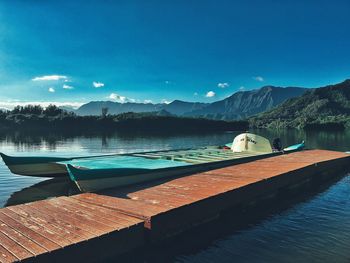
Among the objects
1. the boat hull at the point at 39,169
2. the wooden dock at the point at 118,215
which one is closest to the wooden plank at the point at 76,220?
the wooden dock at the point at 118,215

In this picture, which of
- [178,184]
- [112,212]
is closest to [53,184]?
[178,184]

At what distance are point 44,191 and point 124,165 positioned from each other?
457cm

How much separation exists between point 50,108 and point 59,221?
514ft

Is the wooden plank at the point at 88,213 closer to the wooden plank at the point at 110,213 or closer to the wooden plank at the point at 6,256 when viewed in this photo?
the wooden plank at the point at 110,213

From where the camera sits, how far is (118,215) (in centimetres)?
915

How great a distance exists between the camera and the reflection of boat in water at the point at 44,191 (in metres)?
15.6

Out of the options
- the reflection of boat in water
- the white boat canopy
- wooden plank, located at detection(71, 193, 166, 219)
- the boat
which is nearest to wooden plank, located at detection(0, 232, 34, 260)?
wooden plank, located at detection(71, 193, 166, 219)

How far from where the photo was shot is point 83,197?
11281 mm

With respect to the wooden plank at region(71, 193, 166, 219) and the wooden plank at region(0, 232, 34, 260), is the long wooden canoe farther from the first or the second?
the wooden plank at region(0, 232, 34, 260)

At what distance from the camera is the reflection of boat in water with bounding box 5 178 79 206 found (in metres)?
15.6

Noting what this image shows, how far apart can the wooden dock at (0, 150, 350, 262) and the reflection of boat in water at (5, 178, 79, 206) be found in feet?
18.0

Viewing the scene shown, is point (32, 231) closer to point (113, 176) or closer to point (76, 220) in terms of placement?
point (76, 220)

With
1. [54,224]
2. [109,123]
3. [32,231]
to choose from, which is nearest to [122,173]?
[54,224]

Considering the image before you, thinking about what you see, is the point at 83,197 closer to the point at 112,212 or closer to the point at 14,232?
the point at 112,212
